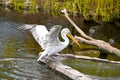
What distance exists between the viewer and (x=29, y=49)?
48.2 feet

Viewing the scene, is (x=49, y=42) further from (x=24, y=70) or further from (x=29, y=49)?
(x=29, y=49)

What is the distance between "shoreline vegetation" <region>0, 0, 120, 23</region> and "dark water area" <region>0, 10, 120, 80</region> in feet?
2.27

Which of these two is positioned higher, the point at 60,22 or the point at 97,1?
the point at 97,1

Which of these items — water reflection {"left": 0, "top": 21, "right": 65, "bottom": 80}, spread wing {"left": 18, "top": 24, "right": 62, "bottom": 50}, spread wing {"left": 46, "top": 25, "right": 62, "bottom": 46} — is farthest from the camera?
spread wing {"left": 18, "top": 24, "right": 62, "bottom": 50}

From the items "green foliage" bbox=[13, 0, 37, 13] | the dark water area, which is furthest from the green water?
"green foliage" bbox=[13, 0, 37, 13]

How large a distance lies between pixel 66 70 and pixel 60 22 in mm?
12507

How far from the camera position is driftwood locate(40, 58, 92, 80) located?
10058 millimetres

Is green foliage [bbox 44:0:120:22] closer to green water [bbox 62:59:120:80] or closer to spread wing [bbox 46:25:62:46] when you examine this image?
green water [bbox 62:59:120:80]

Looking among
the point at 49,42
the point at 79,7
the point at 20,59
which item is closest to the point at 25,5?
the point at 79,7

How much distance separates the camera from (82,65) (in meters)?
12.1

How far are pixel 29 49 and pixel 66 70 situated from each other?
4.33 metres

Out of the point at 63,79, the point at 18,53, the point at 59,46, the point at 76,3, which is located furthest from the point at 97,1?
the point at 63,79

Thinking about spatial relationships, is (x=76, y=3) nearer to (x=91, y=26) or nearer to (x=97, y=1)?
(x=91, y=26)

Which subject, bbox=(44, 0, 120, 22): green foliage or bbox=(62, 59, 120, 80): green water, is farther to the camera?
bbox=(44, 0, 120, 22): green foliage
